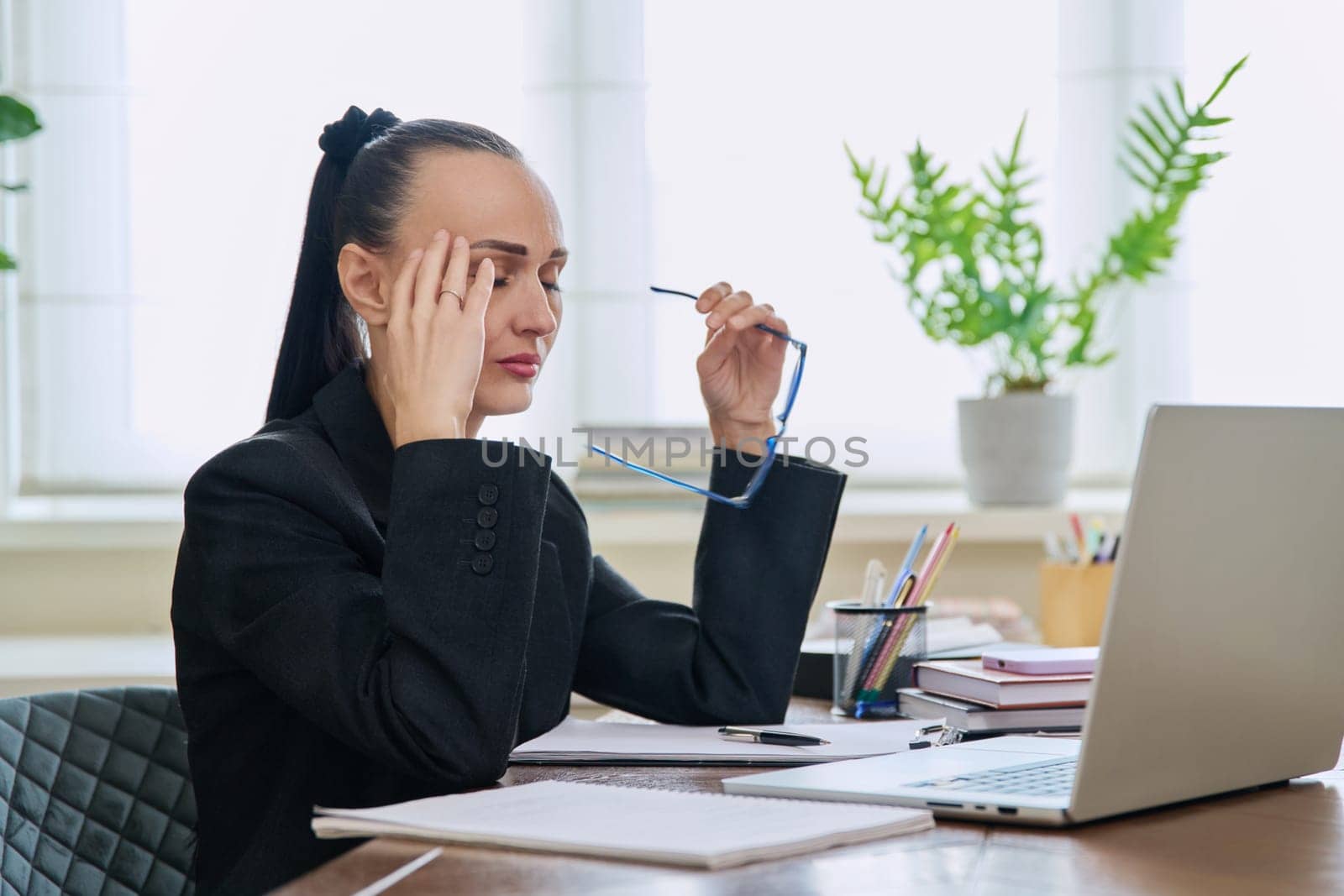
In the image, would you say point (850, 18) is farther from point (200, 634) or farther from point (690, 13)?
point (200, 634)

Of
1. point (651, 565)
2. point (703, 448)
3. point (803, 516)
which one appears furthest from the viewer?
point (651, 565)

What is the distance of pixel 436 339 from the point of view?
107cm

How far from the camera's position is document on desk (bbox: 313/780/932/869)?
0.69 m

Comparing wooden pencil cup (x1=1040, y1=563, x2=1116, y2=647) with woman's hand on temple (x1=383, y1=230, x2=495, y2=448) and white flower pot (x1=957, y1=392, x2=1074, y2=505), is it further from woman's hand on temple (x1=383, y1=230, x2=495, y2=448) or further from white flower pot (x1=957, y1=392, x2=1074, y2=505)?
woman's hand on temple (x1=383, y1=230, x2=495, y2=448)

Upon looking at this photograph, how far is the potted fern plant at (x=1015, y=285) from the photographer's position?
2299 millimetres

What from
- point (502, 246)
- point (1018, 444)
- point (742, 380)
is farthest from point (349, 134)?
point (1018, 444)

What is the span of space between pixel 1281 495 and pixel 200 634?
784 millimetres

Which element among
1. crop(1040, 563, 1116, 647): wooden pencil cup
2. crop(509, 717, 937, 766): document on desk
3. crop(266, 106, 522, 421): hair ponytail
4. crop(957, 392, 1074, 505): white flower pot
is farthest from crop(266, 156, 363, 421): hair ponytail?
crop(957, 392, 1074, 505): white flower pot

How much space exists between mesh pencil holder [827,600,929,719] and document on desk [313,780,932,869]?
494 millimetres

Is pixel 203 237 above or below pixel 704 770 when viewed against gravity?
above

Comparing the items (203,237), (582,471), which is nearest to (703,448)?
(582,471)

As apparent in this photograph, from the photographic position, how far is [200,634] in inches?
Result: 42.8

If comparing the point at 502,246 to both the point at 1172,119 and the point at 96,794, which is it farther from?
the point at 1172,119

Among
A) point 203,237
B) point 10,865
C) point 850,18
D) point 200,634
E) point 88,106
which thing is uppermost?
point 850,18
